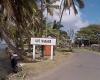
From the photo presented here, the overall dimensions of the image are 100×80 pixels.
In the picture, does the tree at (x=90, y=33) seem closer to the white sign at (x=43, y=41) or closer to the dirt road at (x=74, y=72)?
the white sign at (x=43, y=41)

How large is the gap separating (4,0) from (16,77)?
3.83 metres

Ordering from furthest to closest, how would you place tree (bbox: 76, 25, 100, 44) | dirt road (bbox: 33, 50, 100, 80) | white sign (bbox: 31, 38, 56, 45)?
tree (bbox: 76, 25, 100, 44), white sign (bbox: 31, 38, 56, 45), dirt road (bbox: 33, 50, 100, 80)

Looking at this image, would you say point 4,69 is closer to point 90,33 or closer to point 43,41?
point 43,41

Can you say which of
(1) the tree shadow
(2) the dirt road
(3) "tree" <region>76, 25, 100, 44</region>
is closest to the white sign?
(2) the dirt road

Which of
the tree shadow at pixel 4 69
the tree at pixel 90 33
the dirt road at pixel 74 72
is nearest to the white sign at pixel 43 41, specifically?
the dirt road at pixel 74 72

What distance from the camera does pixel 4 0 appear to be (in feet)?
52.0

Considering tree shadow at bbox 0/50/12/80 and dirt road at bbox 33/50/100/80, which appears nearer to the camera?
tree shadow at bbox 0/50/12/80

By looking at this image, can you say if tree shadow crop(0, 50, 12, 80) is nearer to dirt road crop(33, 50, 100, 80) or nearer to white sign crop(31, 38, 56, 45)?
dirt road crop(33, 50, 100, 80)

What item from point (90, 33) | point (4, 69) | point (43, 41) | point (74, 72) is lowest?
point (74, 72)

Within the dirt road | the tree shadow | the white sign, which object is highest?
the white sign

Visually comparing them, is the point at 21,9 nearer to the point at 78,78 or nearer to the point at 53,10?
the point at 78,78

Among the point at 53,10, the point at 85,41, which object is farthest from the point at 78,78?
the point at 85,41

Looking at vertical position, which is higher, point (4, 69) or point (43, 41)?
point (43, 41)

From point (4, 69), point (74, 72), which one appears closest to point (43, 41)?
point (4, 69)
